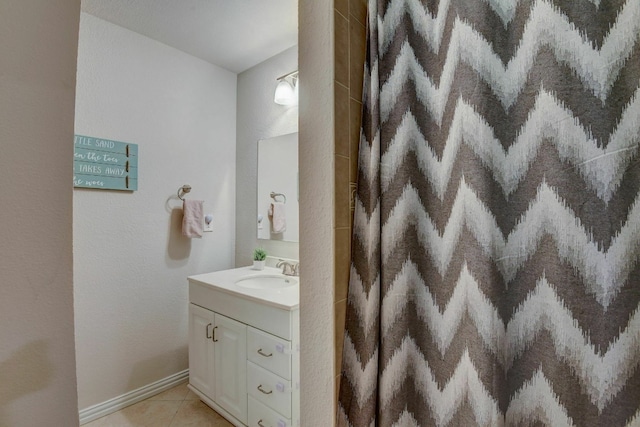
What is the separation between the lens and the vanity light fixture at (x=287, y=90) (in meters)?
1.95

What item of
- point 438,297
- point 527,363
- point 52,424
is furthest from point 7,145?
point 527,363

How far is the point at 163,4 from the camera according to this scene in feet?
5.28

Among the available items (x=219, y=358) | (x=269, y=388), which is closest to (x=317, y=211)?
(x=269, y=388)

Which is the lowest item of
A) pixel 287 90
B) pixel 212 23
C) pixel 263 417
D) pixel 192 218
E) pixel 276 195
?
pixel 263 417

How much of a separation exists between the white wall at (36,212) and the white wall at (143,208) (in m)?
1.65

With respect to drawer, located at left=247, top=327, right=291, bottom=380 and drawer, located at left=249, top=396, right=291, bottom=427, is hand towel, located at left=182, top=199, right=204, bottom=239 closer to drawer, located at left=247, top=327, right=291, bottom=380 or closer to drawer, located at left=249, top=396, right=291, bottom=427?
drawer, located at left=247, top=327, right=291, bottom=380

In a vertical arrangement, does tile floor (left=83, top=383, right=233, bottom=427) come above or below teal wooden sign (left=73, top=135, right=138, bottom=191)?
below

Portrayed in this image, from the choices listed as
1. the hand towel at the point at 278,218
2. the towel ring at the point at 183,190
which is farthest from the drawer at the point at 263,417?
the towel ring at the point at 183,190

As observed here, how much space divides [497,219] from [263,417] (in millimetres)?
1428

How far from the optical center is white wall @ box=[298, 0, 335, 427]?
74 centimetres

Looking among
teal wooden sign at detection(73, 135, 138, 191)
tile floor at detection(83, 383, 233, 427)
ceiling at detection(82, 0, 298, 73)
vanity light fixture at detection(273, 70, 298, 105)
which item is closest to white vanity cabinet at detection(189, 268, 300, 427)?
tile floor at detection(83, 383, 233, 427)

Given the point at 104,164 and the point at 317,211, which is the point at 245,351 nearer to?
the point at 317,211

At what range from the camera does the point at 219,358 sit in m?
1.62

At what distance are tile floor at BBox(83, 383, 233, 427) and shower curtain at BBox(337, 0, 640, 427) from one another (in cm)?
143
